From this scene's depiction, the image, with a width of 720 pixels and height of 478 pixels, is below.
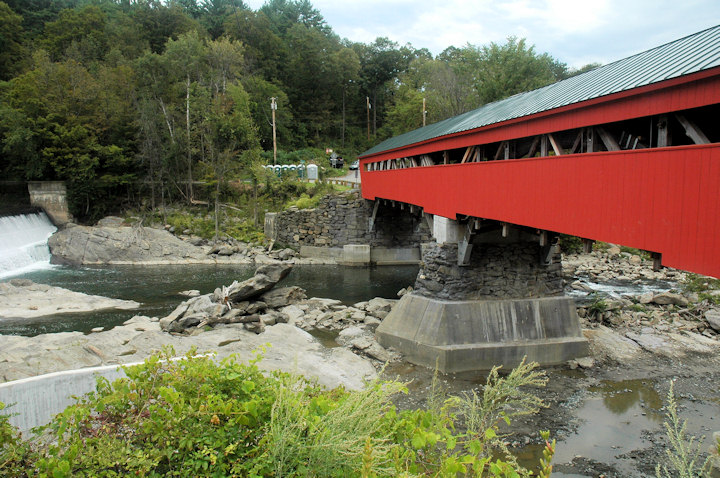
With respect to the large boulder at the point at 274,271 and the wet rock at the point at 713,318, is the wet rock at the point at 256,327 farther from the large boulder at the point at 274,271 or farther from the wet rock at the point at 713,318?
the wet rock at the point at 713,318

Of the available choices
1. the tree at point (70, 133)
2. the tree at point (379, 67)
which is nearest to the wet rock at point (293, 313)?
the tree at point (70, 133)

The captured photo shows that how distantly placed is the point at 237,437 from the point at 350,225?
2397 centimetres

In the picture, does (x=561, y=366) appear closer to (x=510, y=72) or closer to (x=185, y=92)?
(x=510, y=72)

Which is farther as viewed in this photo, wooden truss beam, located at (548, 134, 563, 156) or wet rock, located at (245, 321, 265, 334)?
wet rock, located at (245, 321, 265, 334)

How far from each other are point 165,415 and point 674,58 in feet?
25.3

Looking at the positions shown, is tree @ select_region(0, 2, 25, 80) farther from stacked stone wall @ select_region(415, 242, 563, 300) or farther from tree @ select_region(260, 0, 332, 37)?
stacked stone wall @ select_region(415, 242, 563, 300)

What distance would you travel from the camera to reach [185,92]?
3622cm

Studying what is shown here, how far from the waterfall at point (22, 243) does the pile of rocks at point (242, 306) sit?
44.4 feet

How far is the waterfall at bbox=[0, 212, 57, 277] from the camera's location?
2303 centimetres

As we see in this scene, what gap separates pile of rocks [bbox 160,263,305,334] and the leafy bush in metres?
9.92

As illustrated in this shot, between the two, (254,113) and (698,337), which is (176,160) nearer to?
(254,113)

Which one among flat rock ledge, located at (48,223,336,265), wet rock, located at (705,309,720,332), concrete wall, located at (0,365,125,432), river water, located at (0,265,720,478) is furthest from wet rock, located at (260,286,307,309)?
wet rock, located at (705,309,720,332)

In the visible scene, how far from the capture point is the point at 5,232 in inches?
972

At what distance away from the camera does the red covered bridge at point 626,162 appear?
5.22 m
